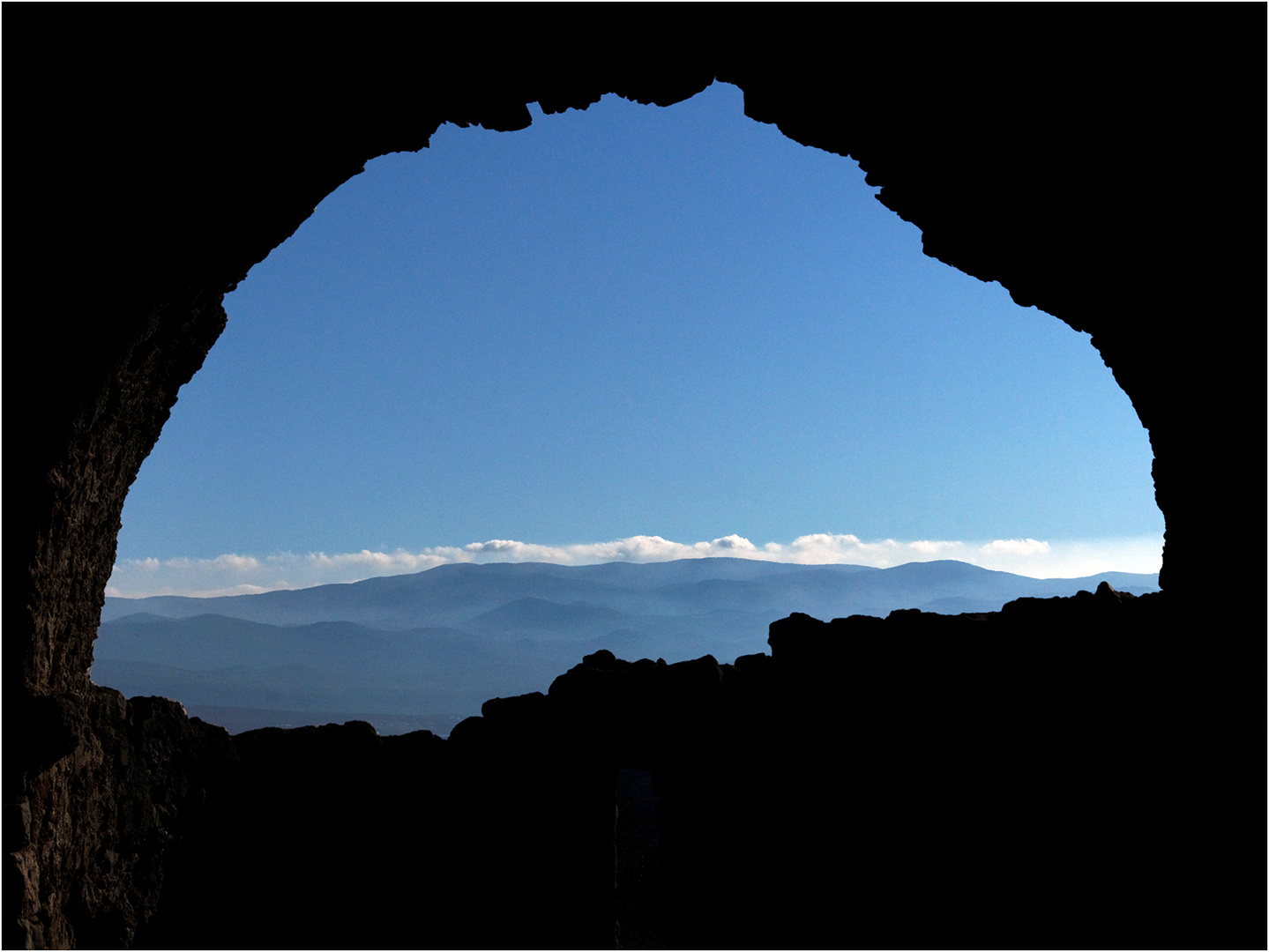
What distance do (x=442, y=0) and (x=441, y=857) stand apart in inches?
277

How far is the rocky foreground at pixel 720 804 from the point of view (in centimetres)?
548

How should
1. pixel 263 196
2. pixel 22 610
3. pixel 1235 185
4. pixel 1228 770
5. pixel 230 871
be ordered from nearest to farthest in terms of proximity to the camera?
pixel 1235 185, pixel 1228 770, pixel 22 610, pixel 263 196, pixel 230 871

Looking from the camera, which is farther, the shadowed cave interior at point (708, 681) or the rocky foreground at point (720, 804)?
the rocky foreground at point (720, 804)

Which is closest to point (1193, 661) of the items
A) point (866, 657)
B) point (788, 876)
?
point (866, 657)

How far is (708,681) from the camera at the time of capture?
7.12 meters

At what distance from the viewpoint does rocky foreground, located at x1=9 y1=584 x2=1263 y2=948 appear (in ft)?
18.0

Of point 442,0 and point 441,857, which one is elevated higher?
point 442,0

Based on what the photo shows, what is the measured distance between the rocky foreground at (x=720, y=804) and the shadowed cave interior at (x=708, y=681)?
1.1 inches

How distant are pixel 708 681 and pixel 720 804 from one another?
44.9 inches

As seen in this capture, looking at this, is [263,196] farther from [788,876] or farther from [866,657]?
[788,876]

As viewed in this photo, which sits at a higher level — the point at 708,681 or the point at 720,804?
the point at 708,681

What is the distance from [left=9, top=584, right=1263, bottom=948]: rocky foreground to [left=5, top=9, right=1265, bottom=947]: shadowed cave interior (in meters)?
0.03

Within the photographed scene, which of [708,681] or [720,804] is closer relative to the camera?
[720,804]

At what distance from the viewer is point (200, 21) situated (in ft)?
11.3
